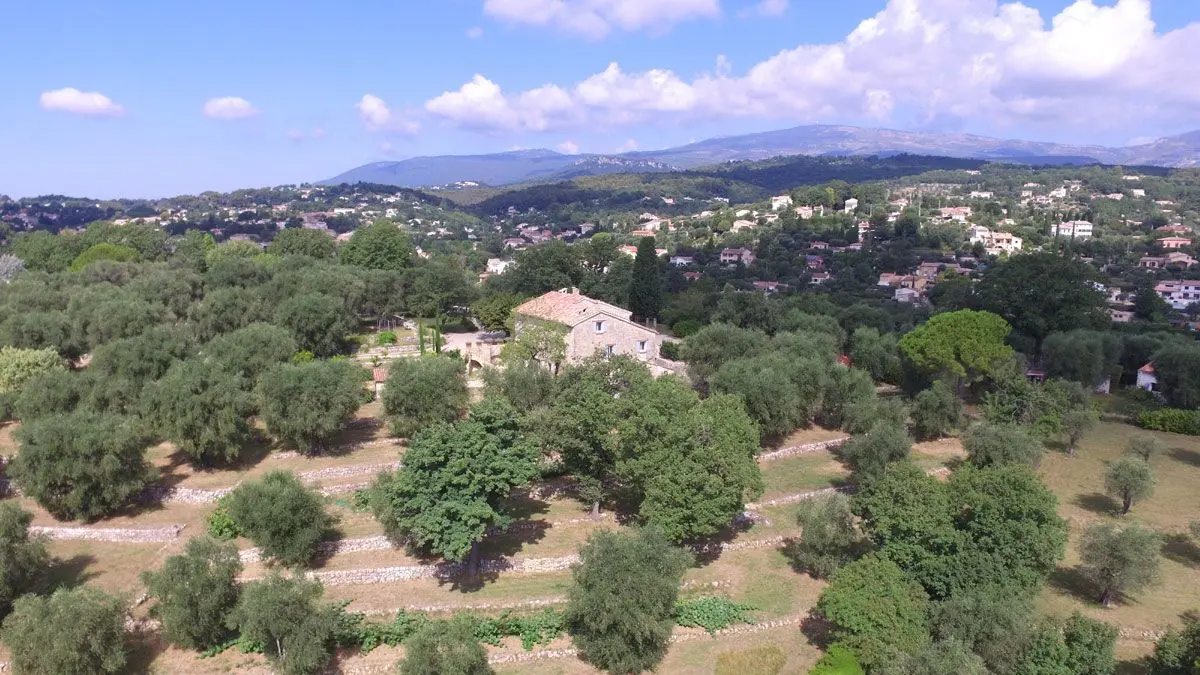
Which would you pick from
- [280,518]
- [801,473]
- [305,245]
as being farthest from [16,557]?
[305,245]

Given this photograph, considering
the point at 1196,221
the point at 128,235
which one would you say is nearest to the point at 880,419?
the point at 128,235

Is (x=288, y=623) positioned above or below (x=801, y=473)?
above

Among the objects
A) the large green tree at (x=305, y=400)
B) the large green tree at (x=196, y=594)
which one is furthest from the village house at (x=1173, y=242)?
the large green tree at (x=196, y=594)

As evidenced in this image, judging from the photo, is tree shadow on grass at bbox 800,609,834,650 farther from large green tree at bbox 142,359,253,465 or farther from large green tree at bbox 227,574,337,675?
large green tree at bbox 142,359,253,465

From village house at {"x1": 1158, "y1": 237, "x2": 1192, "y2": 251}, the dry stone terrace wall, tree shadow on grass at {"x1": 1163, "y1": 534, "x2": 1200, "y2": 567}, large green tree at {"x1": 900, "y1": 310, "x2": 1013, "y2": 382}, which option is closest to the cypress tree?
large green tree at {"x1": 900, "y1": 310, "x2": 1013, "y2": 382}

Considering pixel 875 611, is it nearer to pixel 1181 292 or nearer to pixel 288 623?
pixel 288 623
